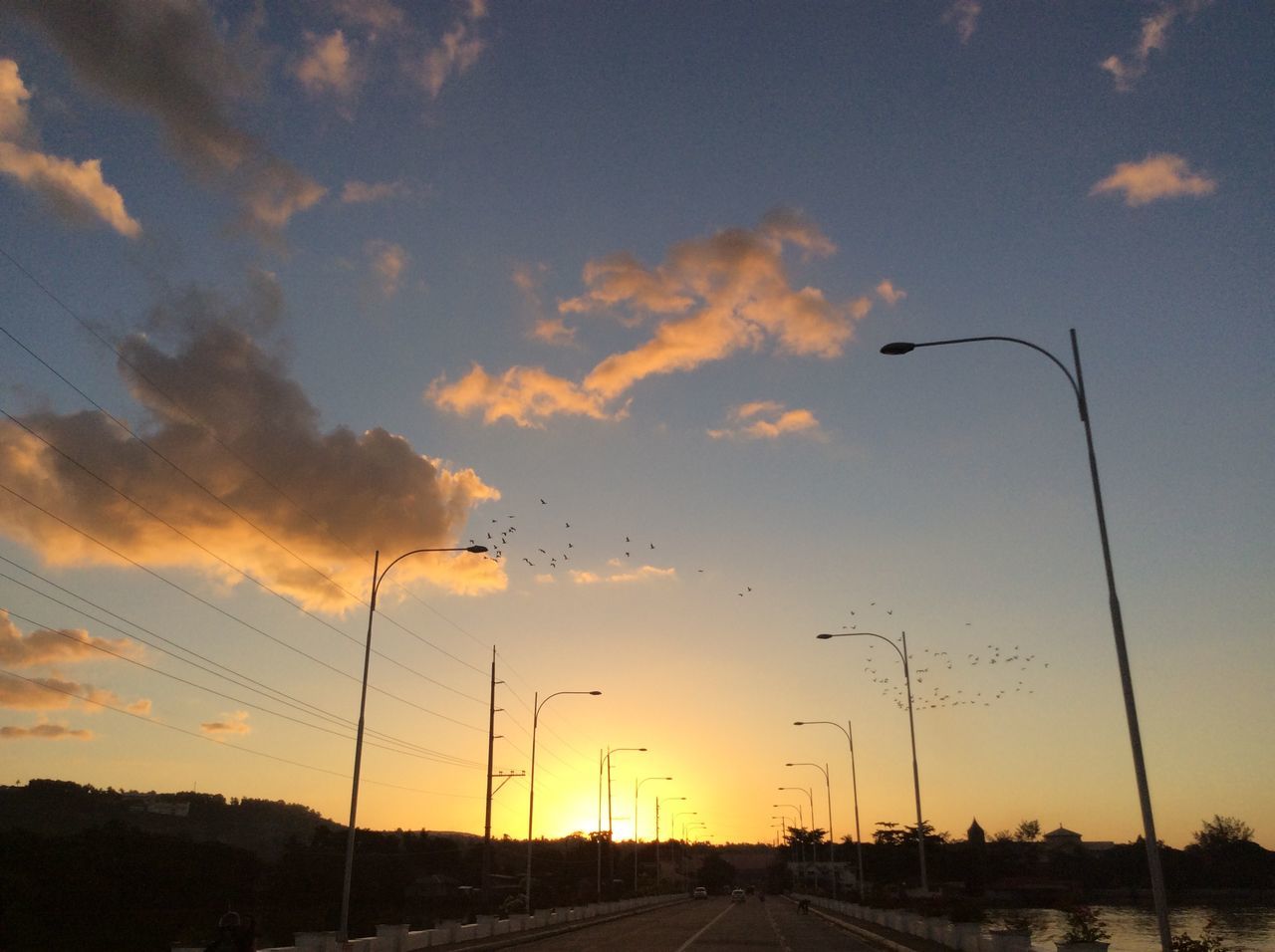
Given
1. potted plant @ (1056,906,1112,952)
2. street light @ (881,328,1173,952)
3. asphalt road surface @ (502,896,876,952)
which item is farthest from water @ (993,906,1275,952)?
street light @ (881,328,1173,952)

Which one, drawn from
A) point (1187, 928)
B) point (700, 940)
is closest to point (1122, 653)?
point (700, 940)

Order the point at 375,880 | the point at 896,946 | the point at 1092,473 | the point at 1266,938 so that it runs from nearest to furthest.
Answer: the point at 1092,473, the point at 896,946, the point at 1266,938, the point at 375,880

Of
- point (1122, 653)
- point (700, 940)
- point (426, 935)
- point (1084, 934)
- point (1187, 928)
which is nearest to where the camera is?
point (1122, 653)

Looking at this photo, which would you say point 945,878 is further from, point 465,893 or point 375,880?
point 375,880

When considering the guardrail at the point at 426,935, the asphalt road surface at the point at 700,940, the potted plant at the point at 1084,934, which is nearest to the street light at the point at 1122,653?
the potted plant at the point at 1084,934

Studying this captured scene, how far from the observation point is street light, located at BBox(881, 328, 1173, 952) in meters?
15.4

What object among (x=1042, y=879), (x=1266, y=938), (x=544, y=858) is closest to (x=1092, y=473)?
(x=1266, y=938)

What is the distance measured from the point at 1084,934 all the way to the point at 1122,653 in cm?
729

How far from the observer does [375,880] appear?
322 feet

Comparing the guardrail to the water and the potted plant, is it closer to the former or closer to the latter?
the potted plant

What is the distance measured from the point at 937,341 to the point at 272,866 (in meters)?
87.2

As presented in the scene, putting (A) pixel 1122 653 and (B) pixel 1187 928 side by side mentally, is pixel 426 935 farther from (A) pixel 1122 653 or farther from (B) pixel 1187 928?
(B) pixel 1187 928

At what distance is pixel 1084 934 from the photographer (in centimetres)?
2052

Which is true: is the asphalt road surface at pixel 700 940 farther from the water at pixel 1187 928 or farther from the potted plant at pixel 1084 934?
the potted plant at pixel 1084 934
